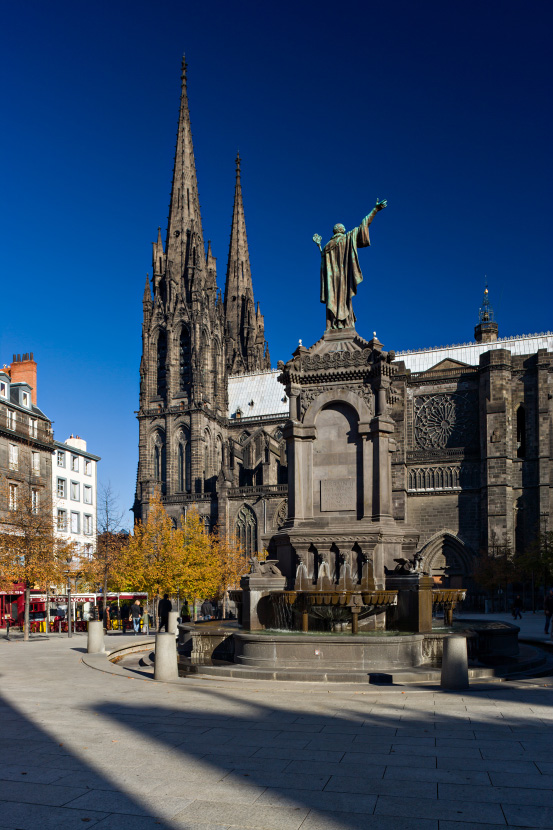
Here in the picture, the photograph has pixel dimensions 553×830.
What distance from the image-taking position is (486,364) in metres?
65.4

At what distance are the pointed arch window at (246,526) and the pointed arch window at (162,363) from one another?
1677cm

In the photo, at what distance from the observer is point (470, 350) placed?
2975 inches

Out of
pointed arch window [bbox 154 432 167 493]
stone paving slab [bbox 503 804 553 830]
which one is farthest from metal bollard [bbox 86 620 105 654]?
pointed arch window [bbox 154 432 167 493]

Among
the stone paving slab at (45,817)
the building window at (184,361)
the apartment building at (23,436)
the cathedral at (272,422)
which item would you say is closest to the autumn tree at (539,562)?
the cathedral at (272,422)

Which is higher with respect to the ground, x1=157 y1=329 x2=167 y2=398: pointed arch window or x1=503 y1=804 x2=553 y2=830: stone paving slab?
x1=157 y1=329 x2=167 y2=398: pointed arch window

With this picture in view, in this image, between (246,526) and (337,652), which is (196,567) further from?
(246,526)

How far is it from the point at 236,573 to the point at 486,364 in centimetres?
2810

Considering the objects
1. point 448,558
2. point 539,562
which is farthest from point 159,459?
point 539,562

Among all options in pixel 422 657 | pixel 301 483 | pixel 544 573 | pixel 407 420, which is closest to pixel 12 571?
pixel 301 483

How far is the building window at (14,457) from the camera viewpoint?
5044 cm

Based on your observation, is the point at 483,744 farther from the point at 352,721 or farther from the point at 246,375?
the point at 246,375

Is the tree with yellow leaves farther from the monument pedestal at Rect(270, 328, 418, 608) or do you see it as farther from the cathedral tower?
the cathedral tower

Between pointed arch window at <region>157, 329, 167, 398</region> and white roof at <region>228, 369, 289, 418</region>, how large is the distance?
10.3m

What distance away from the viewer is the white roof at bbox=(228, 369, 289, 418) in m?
89.0
